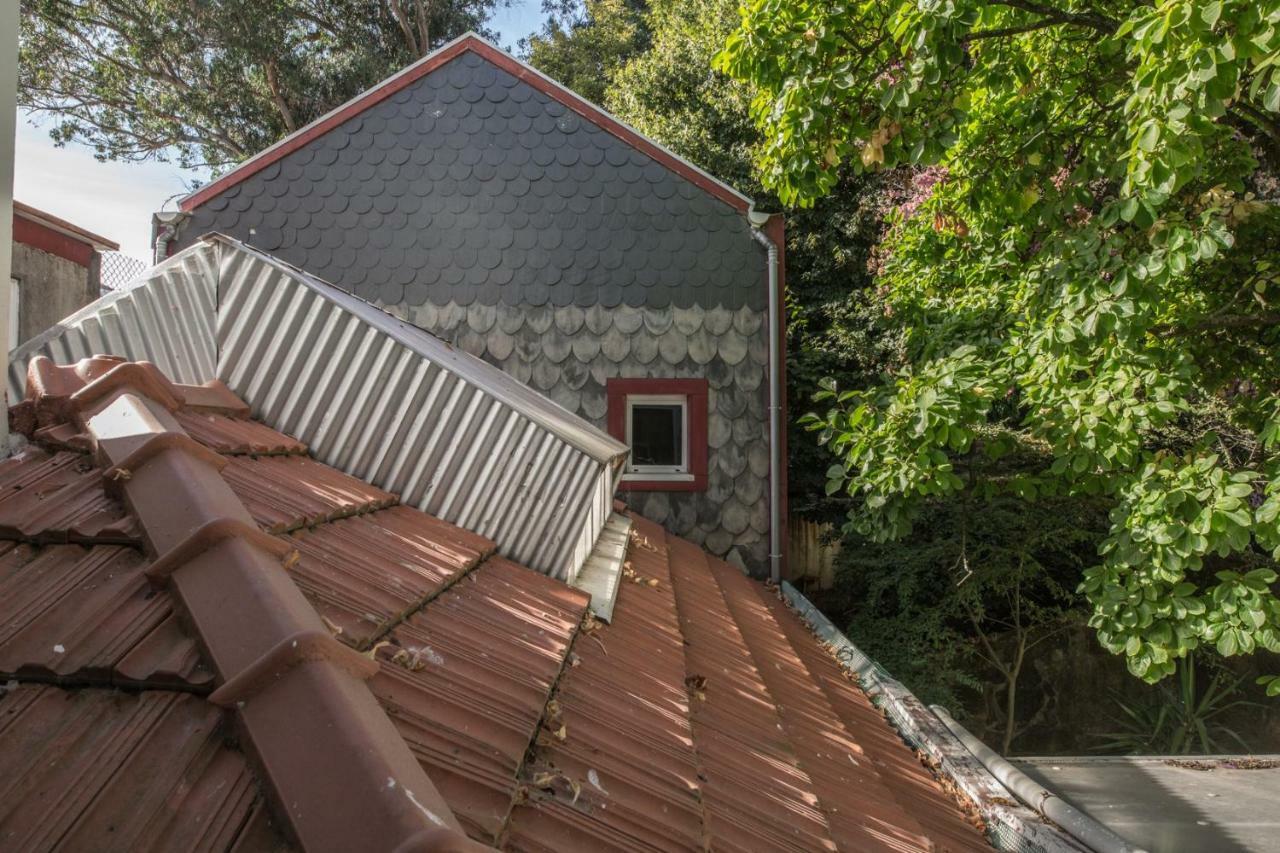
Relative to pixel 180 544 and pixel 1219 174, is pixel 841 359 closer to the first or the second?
pixel 1219 174

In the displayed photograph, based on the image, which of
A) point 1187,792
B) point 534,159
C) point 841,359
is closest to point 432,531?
point 534,159

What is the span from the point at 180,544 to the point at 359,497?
1.33 m

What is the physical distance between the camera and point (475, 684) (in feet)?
6.03

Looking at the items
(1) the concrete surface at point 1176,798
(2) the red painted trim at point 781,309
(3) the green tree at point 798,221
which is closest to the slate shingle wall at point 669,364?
(2) the red painted trim at point 781,309

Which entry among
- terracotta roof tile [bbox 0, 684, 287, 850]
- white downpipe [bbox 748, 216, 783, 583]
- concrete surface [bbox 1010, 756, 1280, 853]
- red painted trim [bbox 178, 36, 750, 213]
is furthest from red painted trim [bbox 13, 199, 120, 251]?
concrete surface [bbox 1010, 756, 1280, 853]

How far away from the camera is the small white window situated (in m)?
8.10

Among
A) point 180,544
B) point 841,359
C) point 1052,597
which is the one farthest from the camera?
point 841,359

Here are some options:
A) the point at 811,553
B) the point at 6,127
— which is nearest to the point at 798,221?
the point at 811,553

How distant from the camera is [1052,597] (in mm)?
11516

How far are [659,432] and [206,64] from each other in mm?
17936

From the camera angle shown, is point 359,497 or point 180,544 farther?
point 359,497

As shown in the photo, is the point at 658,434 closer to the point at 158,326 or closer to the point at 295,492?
the point at 158,326

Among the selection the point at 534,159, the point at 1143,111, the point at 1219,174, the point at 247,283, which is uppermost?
the point at 534,159

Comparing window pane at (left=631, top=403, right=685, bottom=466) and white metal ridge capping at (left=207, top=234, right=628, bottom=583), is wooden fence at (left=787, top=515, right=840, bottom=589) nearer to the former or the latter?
window pane at (left=631, top=403, right=685, bottom=466)
